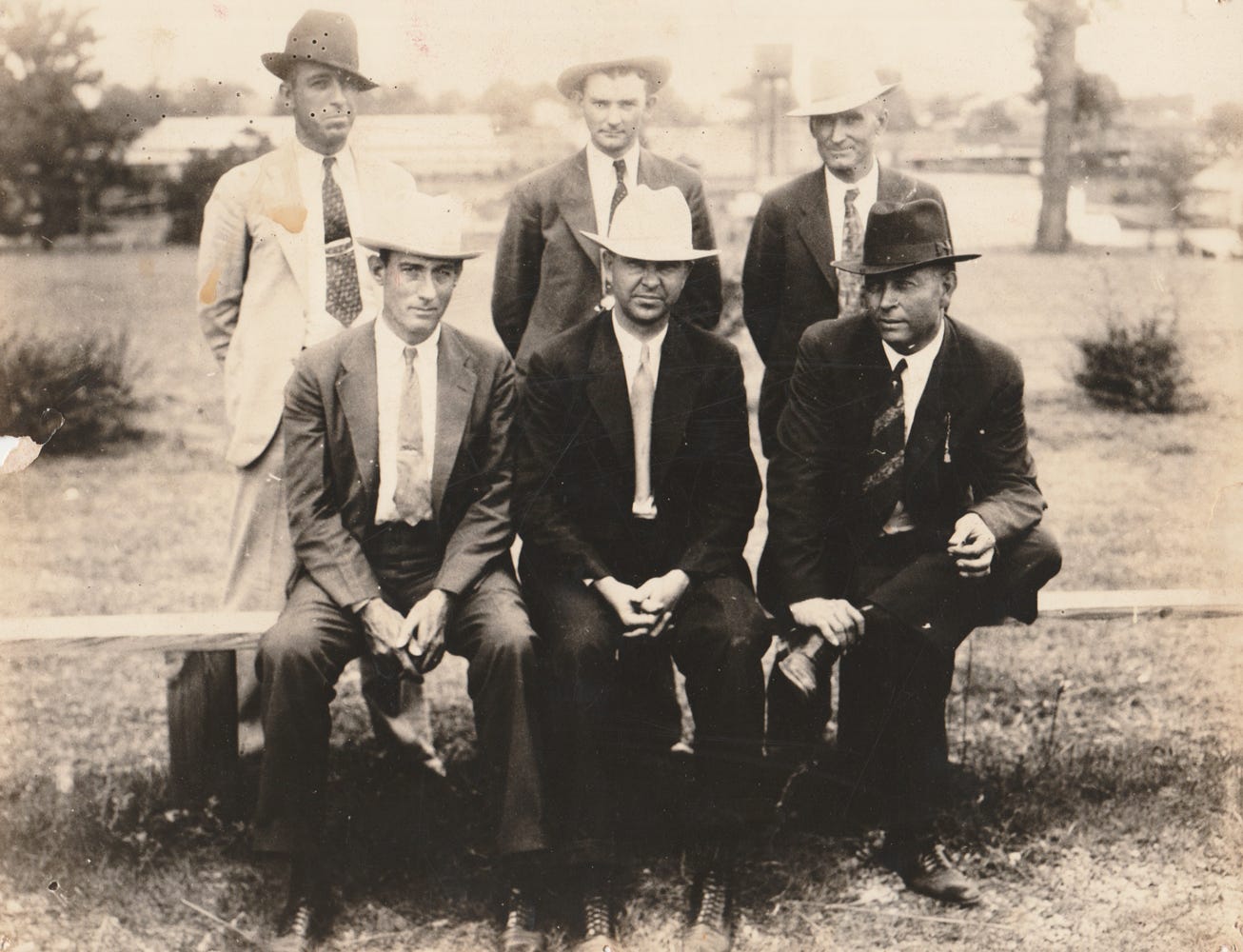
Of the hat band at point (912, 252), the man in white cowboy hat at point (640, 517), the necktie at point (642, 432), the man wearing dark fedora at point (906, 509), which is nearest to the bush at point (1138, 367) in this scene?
the man wearing dark fedora at point (906, 509)

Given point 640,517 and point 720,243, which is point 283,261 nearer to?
point 640,517

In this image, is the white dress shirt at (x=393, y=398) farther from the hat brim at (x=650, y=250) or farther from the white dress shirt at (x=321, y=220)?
the hat brim at (x=650, y=250)

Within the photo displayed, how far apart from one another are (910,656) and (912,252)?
1.23 metres

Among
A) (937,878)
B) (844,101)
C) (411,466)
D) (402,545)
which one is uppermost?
(844,101)

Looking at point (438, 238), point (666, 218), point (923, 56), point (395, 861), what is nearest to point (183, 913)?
point (395, 861)

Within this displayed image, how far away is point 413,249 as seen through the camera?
12.6 ft

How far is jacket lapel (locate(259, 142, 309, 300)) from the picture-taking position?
14.3 ft

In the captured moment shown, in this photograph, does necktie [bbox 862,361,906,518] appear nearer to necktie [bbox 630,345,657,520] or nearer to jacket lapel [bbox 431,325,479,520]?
necktie [bbox 630,345,657,520]

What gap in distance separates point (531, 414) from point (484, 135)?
41.8 inches

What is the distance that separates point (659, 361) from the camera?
405 cm

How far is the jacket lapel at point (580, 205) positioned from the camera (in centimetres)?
443

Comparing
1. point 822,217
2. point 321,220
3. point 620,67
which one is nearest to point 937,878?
point 822,217

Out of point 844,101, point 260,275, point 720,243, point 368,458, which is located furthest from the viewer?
point 720,243

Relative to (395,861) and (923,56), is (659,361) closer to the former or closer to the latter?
(923,56)
